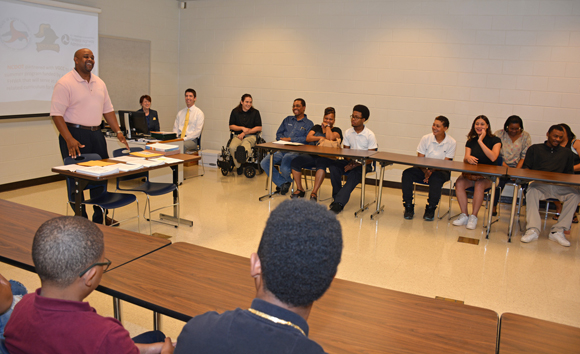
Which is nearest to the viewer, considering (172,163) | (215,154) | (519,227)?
(172,163)

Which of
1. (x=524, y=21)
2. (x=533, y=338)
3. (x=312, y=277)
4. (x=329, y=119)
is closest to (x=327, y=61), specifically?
(x=329, y=119)

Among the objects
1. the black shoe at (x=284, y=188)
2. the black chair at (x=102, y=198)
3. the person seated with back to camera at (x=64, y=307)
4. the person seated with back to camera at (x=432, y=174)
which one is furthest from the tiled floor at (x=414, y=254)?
the person seated with back to camera at (x=64, y=307)

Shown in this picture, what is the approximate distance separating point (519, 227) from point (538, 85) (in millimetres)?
2052

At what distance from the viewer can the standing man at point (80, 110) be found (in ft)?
14.3

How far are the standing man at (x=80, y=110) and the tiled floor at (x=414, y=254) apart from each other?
89 cm

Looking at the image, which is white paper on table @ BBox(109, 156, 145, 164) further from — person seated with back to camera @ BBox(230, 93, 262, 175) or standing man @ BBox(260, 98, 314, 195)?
person seated with back to camera @ BBox(230, 93, 262, 175)

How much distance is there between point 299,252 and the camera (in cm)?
93

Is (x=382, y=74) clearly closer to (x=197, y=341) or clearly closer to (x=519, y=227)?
(x=519, y=227)

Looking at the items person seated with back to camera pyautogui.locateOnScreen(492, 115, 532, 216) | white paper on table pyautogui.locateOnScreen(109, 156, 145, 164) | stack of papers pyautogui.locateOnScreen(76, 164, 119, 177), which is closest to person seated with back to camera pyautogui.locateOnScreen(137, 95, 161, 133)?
white paper on table pyautogui.locateOnScreen(109, 156, 145, 164)

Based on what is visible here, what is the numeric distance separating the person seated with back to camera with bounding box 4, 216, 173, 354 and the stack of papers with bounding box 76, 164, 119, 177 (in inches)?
A: 98.8

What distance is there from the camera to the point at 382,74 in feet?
22.5

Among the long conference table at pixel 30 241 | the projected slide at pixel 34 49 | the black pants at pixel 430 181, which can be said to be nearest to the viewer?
the long conference table at pixel 30 241

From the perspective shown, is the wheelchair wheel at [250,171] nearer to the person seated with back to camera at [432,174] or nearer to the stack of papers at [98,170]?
the person seated with back to camera at [432,174]

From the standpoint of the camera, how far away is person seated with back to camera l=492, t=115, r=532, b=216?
5.71 meters
